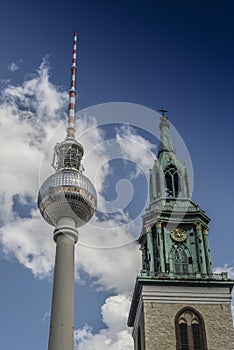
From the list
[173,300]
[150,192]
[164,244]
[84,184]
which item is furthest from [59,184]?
[173,300]

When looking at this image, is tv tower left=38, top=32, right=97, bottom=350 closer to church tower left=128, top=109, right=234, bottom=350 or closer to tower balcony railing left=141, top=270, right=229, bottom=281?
church tower left=128, top=109, right=234, bottom=350

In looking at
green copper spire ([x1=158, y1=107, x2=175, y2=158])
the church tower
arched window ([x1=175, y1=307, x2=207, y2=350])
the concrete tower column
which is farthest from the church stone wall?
green copper spire ([x1=158, y1=107, x2=175, y2=158])

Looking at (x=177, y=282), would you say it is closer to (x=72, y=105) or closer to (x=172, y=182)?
(x=172, y=182)

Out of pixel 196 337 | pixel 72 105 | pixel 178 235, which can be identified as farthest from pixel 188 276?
pixel 72 105

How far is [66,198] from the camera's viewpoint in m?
63.4

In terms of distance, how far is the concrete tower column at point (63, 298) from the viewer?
165ft

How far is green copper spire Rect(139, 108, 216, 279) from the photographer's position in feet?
179

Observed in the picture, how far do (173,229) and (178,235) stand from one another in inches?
34.5

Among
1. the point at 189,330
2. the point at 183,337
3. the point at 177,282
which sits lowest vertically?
the point at 183,337

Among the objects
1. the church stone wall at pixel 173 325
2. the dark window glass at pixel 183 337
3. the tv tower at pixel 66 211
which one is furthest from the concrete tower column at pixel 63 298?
the dark window glass at pixel 183 337

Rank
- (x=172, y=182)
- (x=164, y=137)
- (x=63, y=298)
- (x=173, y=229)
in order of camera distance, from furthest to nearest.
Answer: (x=164, y=137) < (x=172, y=182) < (x=173, y=229) < (x=63, y=298)

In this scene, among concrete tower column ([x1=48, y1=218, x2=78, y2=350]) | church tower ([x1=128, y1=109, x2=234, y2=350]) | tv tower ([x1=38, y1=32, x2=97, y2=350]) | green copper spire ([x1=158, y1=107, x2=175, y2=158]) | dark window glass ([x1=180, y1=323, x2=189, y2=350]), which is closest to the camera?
dark window glass ([x1=180, y1=323, x2=189, y2=350])

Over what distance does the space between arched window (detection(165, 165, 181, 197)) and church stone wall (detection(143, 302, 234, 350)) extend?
50.5 feet

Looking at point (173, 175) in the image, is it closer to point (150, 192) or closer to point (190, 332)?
point (150, 192)
